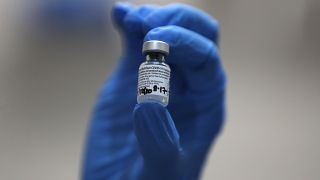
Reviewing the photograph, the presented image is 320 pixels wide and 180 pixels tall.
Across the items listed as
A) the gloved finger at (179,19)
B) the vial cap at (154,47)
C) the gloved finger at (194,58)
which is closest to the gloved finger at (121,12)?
the gloved finger at (179,19)

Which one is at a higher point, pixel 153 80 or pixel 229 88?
pixel 229 88

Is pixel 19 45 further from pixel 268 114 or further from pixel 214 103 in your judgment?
pixel 268 114

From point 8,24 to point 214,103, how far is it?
28.8 inches

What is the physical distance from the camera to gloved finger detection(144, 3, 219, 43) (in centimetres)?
95

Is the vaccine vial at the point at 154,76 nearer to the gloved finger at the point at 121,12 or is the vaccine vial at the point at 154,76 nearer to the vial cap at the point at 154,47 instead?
the vial cap at the point at 154,47

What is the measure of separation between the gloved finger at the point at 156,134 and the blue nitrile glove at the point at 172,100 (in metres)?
0.01

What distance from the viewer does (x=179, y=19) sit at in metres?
0.95

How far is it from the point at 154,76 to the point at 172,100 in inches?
14.1

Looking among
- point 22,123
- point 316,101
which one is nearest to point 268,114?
point 316,101

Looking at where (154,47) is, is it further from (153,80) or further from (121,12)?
(121,12)

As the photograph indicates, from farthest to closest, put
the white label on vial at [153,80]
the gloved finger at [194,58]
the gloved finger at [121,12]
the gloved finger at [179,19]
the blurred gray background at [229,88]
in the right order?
the blurred gray background at [229,88], the gloved finger at [121,12], the gloved finger at [179,19], the gloved finger at [194,58], the white label on vial at [153,80]

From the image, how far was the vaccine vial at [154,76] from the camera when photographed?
0.65 metres

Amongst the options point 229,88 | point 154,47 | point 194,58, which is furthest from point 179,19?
point 229,88

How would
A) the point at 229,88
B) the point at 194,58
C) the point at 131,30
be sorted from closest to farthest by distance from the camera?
the point at 194,58, the point at 131,30, the point at 229,88
